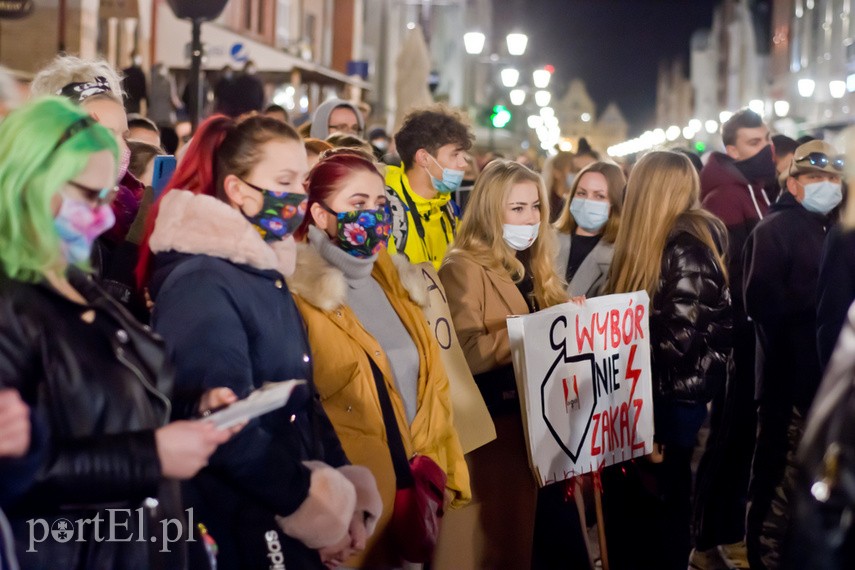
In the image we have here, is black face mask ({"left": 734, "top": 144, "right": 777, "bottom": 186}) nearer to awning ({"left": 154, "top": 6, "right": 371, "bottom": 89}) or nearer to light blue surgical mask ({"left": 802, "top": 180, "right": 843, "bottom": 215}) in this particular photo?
light blue surgical mask ({"left": 802, "top": 180, "right": 843, "bottom": 215})

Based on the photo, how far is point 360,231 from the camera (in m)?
4.62

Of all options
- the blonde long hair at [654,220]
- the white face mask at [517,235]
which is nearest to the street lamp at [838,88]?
the blonde long hair at [654,220]

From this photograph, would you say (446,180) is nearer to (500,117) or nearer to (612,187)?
(612,187)

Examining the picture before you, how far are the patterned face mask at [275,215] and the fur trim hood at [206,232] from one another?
122mm

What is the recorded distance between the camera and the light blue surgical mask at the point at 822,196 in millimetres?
7156

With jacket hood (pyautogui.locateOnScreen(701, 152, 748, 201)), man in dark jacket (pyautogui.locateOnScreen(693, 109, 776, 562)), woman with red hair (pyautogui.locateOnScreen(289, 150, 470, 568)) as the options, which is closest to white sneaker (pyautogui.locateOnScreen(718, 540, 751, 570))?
man in dark jacket (pyautogui.locateOnScreen(693, 109, 776, 562))

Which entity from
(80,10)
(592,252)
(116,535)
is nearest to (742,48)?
(80,10)

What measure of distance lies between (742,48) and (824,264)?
258 ft

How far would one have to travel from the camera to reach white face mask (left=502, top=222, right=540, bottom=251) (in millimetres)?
6195

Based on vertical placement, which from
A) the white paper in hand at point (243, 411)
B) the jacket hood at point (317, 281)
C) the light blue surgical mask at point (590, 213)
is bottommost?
the white paper in hand at point (243, 411)

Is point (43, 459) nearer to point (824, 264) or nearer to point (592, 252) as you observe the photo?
point (824, 264)

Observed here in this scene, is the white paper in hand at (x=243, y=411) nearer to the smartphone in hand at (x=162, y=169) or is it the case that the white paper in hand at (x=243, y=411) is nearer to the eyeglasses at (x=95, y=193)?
the eyeglasses at (x=95, y=193)

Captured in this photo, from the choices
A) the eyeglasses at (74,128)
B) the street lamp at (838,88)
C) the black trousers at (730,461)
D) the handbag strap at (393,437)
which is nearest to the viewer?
the eyeglasses at (74,128)

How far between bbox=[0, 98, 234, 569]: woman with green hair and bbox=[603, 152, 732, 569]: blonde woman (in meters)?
3.96
